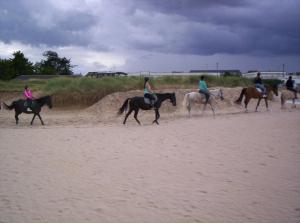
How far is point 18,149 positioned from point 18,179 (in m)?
3.96

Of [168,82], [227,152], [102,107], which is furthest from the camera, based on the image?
[168,82]

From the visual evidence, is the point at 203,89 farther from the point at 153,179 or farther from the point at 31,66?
the point at 31,66

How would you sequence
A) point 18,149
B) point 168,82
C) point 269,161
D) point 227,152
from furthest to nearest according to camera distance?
point 168,82 < point 18,149 < point 227,152 < point 269,161

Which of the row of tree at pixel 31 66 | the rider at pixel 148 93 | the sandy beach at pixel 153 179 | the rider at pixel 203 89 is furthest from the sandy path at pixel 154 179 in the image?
the row of tree at pixel 31 66

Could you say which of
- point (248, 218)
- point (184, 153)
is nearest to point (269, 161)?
point (184, 153)

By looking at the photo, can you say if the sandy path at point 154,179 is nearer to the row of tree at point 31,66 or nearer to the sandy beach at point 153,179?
the sandy beach at point 153,179

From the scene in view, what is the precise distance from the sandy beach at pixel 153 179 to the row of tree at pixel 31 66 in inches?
2453

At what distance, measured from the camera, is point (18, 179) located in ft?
Answer: 24.9

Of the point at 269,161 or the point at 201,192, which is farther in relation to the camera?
the point at 269,161

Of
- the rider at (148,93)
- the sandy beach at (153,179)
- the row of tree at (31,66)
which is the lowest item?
the sandy beach at (153,179)

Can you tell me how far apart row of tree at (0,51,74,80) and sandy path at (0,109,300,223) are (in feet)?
205

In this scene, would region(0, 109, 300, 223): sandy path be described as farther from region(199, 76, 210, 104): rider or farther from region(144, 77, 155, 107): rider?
region(199, 76, 210, 104): rider

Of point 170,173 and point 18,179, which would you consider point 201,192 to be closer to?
point 170,173

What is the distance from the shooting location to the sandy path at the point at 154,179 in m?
5.60
